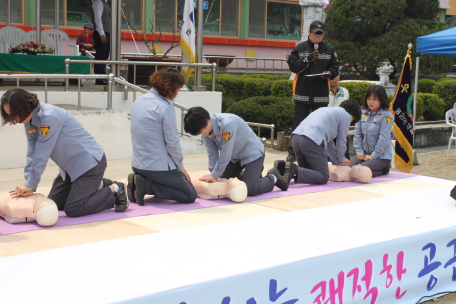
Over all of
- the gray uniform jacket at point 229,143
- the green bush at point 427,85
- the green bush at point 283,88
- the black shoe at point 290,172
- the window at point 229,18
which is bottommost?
the black shoe at point 290,172

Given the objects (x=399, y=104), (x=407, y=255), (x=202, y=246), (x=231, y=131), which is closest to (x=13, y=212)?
(x=202, y=246)

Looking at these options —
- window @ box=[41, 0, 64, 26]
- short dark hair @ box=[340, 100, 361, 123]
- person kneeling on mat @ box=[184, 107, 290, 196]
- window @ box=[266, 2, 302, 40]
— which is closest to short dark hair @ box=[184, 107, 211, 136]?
person kneeling on mat @ box=[184, 107, 290, 196]

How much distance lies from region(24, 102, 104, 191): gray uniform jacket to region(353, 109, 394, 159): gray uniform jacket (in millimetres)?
3475

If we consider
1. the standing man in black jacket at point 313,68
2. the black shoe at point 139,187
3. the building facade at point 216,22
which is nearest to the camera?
the black shoe at point 139,187

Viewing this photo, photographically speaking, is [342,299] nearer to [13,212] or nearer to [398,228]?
[398,228]

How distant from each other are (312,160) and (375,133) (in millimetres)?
1093

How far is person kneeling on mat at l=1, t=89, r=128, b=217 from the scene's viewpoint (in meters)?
3.65

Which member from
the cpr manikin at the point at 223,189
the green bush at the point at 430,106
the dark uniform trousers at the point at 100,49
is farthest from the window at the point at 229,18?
the cpr manikin at the point at 223,189

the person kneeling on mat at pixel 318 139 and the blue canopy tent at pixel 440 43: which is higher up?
the blue canopy tent at pixel 440 43

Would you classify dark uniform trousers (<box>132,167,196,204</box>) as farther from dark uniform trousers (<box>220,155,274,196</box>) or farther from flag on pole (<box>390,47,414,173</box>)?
flag on pole (<box>390,47,414,173</box>)

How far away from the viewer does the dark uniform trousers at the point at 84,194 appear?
4.01 m

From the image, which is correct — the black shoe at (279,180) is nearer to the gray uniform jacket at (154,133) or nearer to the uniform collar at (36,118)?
the gray uniform jacket at (154,133)

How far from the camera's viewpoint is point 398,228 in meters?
3.79

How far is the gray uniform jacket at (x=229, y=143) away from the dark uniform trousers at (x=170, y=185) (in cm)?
34
